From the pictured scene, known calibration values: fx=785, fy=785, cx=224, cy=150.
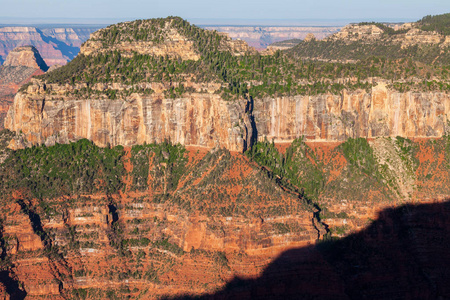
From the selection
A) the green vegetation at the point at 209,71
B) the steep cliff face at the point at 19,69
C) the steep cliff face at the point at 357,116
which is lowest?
the steep cliff face at the point at 19,69

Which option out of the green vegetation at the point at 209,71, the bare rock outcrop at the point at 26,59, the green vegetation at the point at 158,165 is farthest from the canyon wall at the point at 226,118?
the bare rock outcrop at the point at 26,59

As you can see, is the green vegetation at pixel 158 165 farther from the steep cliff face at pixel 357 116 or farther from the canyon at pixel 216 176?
the steep cliff face at pixel 357 116

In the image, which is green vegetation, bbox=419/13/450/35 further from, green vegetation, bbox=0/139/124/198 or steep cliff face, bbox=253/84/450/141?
green vegetation, bbox=0/139/124/198

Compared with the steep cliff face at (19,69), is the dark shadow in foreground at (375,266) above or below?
below

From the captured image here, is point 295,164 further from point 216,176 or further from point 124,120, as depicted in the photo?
point 124,120

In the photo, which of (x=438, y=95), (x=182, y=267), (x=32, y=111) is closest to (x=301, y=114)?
(x=438, y=95)

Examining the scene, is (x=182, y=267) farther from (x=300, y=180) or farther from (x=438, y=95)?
(x=438, y=95)

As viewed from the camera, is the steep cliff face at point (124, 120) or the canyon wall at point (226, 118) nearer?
the canyon wall at point (226, 118)
